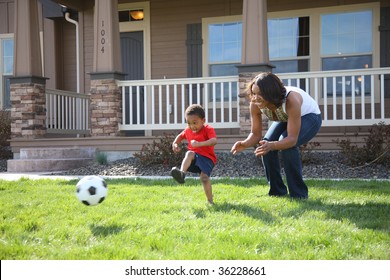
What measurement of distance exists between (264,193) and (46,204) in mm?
2184

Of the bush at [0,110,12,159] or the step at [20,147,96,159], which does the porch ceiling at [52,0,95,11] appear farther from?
the step at [20,147,96,159]

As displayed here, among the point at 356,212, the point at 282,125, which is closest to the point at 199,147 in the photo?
the point at 282,125

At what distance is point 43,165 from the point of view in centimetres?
1027

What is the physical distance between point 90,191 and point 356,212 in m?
2.19

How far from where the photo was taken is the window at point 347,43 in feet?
37.7

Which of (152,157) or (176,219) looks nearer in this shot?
(176,219)

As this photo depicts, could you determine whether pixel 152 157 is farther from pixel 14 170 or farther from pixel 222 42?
pixel 222 42

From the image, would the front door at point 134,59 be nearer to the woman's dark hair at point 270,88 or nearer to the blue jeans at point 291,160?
the blue jeans at point 291,160

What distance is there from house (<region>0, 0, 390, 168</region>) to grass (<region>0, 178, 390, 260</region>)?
14.2ft

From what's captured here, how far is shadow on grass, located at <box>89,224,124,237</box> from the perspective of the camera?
3.90 metres

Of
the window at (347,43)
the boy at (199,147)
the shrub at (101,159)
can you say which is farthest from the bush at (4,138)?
the boy at (199,147)

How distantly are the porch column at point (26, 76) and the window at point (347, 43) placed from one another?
5908mm
